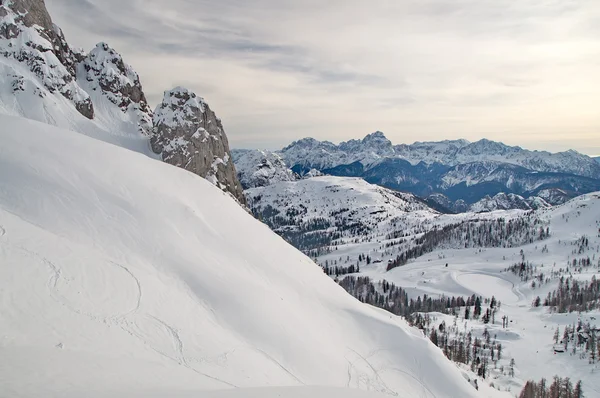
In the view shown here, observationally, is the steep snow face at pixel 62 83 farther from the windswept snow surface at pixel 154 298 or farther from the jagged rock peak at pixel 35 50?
the windswept snow surface at pixel 154 298

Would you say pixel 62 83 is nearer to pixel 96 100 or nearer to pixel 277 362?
pixel 96 100

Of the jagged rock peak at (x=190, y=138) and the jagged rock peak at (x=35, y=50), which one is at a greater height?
the jagged rock peak at (x=35, y=50)

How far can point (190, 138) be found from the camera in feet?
499

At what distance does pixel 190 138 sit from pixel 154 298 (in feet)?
443

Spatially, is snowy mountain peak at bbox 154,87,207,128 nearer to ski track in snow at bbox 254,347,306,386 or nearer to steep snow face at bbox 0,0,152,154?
steep snow face at bbox 0,0,152,154

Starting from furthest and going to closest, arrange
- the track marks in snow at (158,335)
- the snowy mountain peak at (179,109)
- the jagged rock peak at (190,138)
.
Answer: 1. the snowy mountain peak at (179,109)
2. the jagged rock peak at (190,138)
3. the track marks in snow at (158,335)

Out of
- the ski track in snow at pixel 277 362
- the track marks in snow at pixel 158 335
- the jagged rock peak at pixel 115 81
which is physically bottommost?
the ski track in snow at pixel 277 362

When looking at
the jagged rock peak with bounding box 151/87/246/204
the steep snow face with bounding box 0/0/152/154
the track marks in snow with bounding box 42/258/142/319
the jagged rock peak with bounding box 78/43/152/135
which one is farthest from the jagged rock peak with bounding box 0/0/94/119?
the track marks in snow with bounding box 42/258/142/319

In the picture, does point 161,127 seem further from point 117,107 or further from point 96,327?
point 96,327

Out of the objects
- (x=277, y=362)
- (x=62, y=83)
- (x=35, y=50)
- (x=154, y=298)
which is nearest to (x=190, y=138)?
(x=62, y=83)

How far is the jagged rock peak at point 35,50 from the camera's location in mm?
128375

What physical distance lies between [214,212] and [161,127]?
402 feet

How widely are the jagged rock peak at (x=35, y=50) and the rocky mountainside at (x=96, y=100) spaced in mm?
270

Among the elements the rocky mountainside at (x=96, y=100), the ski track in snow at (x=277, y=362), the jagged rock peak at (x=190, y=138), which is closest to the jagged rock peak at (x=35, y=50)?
the rocky mountainside at (x=96, y=100)
